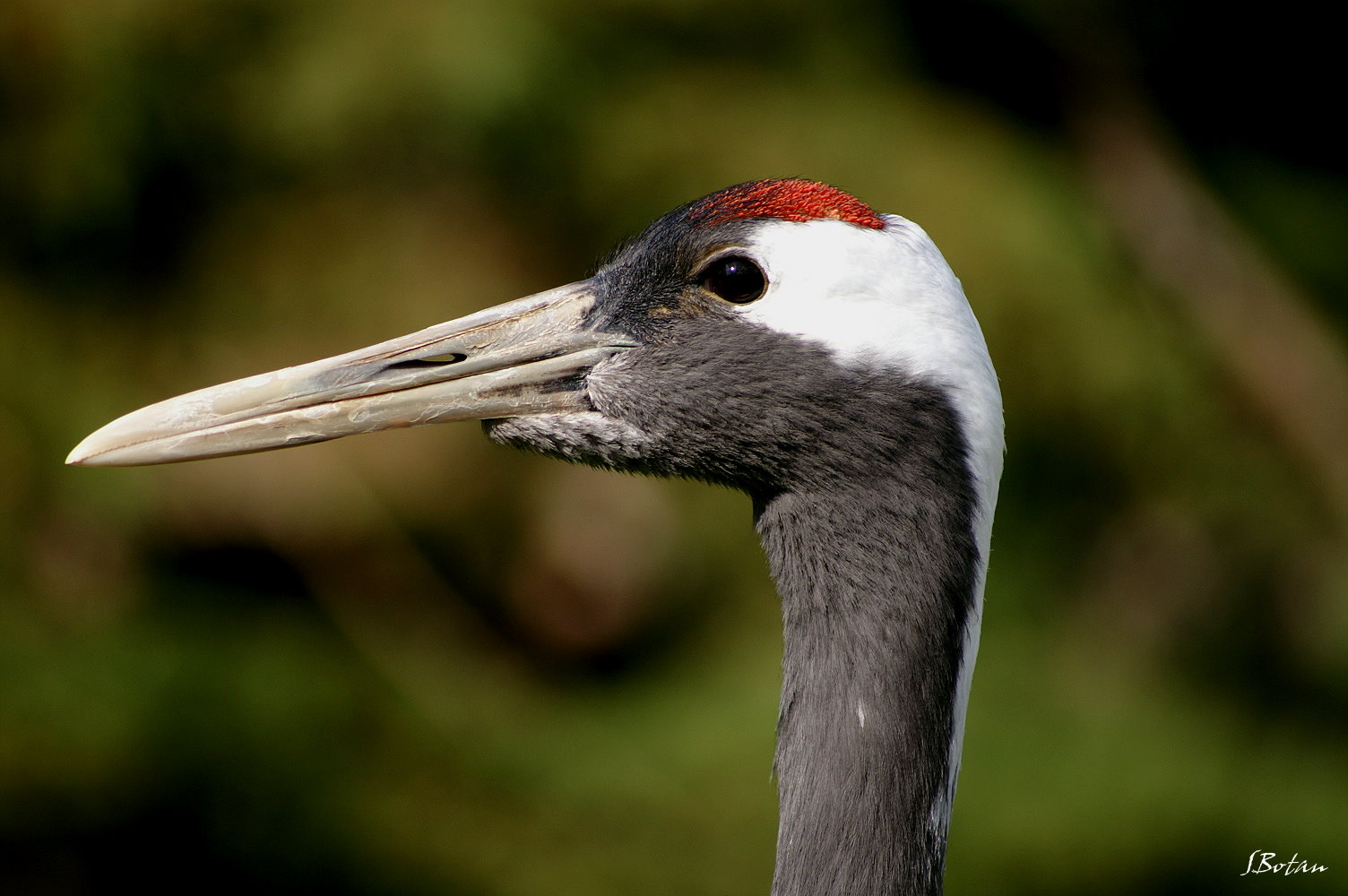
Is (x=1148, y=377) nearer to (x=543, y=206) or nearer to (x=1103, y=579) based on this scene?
(x=1103, y=579)

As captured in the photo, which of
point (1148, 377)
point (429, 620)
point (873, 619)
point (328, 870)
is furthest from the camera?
point (429, 620)

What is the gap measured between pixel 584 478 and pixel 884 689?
405 cm

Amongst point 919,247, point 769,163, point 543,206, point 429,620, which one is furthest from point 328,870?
point 919,247

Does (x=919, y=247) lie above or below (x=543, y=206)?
below

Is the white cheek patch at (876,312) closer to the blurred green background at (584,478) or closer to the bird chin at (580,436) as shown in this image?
the bird chin at (580,436)

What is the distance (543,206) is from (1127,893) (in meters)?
3.90

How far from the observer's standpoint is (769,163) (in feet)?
18.2

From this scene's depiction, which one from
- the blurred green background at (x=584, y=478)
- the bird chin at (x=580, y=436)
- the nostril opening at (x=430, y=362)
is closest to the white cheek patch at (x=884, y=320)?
the bird chin at (x=580, y=436)

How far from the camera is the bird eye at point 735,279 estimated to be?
7.59 ft

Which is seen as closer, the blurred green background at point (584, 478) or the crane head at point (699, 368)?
the crane head at point (699, 368)

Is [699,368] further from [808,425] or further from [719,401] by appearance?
[808,425]

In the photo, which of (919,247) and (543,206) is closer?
(919,247)

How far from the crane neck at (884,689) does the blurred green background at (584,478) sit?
3.26 metres

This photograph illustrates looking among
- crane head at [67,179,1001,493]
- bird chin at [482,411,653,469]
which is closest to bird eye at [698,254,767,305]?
crane head at [67,179,1001,493]
